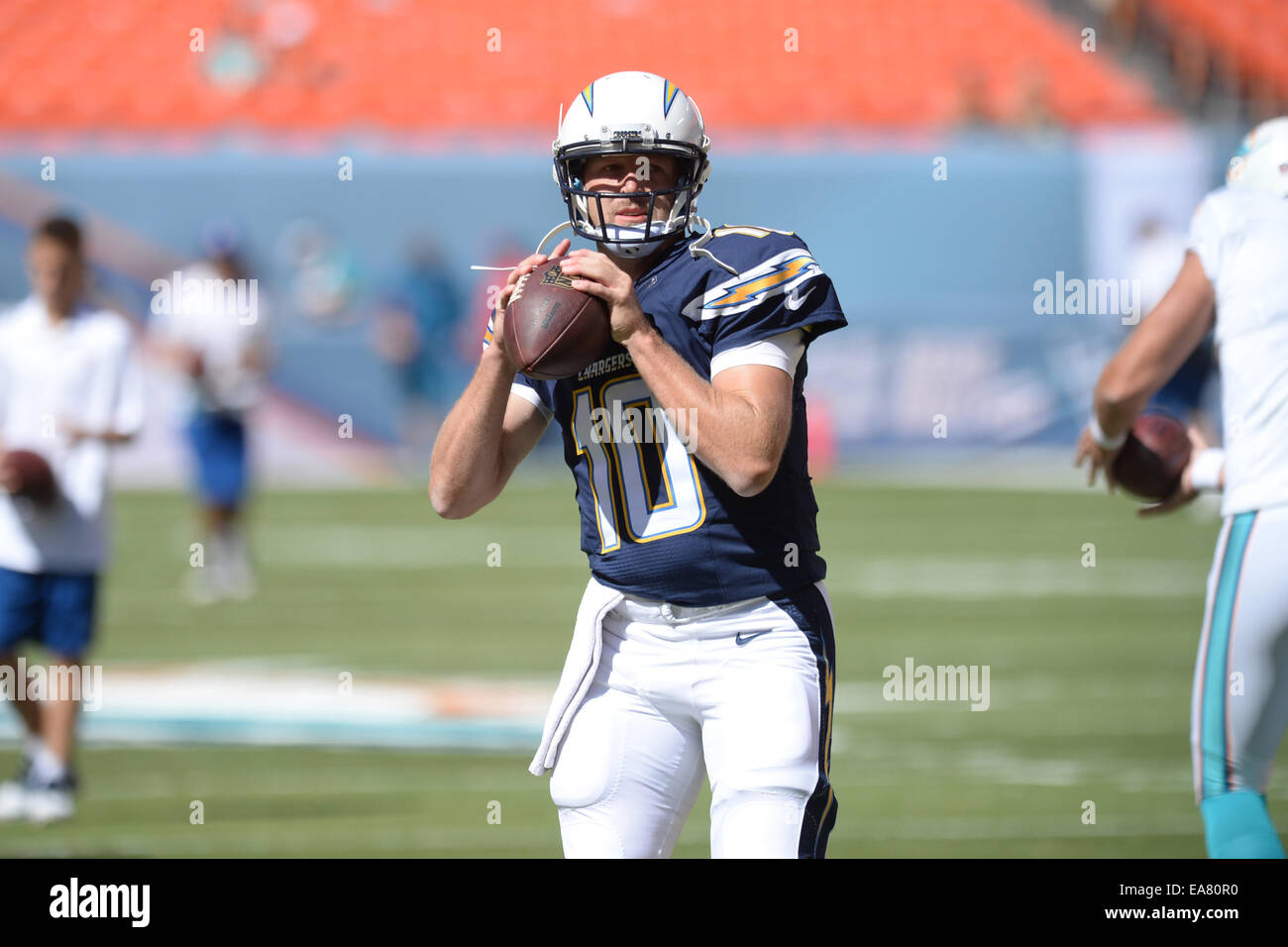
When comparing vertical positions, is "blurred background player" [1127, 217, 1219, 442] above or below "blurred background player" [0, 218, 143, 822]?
above

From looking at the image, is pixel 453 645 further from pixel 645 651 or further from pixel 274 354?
pixel 274 354

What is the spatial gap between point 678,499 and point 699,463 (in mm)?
78

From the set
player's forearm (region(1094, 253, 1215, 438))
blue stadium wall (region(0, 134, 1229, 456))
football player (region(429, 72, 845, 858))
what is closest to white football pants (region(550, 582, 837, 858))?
football player (region(429, 72, 845, 858))

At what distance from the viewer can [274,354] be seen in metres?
16.7

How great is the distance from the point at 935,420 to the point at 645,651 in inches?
535

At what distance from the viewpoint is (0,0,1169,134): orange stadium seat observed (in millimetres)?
19375

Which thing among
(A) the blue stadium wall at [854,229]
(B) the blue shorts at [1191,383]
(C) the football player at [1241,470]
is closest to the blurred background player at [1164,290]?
(B) the blue shorts at [1191,383]

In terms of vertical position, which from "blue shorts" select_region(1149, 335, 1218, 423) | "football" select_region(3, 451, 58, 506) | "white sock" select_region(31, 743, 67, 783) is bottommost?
"white sock" select_region(31, 743, 67, 783)

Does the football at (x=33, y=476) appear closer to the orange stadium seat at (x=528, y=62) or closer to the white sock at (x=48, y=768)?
the white sock at (x=48, y=768)

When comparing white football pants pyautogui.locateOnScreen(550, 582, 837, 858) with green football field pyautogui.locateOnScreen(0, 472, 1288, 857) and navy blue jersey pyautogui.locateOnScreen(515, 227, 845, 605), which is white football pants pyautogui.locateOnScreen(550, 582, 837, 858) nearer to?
navy blue jersey pyautogui.locateOnScreen(515, 227, 845, 605)

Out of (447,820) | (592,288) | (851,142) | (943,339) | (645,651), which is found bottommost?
(447,820)

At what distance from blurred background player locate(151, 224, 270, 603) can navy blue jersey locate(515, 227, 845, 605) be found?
7.68 meters

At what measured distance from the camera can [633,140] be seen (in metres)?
3.05
